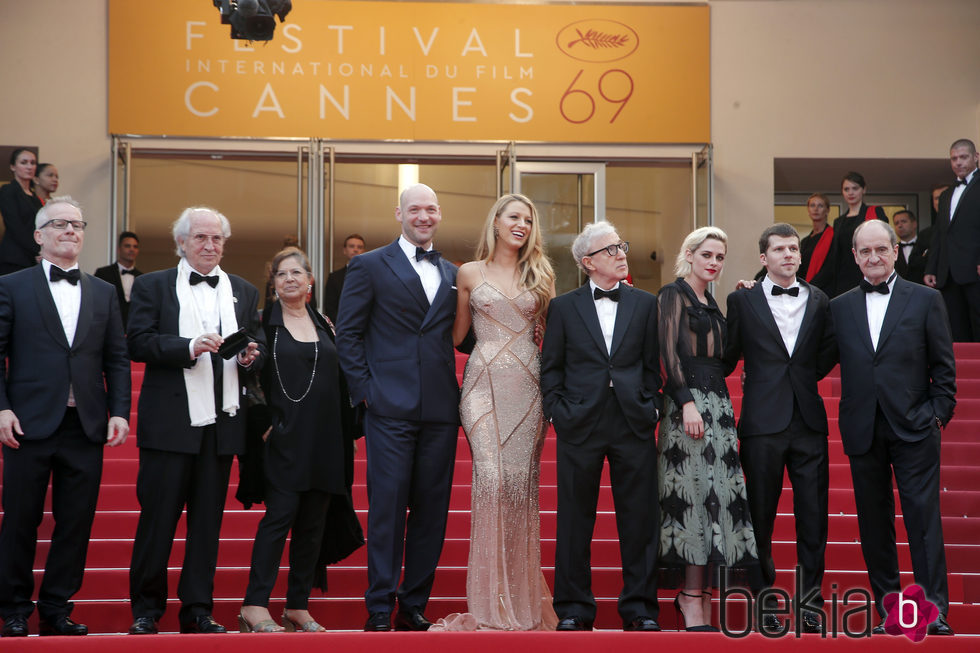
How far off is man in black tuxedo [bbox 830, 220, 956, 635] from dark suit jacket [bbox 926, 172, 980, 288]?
419 centimetres

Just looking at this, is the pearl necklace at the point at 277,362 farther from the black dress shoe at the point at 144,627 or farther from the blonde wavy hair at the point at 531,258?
the black dress shoe at the point at 144,627

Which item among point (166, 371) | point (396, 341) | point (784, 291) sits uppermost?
point (784, 291)

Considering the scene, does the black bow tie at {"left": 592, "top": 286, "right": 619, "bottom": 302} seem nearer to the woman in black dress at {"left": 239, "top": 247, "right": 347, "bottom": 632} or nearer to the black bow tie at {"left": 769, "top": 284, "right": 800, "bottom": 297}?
the black bow tie at {"left": 769, "top": 284, "right": 800, "bottom": 297}

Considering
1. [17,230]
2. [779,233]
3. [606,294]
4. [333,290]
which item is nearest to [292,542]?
[606,294]

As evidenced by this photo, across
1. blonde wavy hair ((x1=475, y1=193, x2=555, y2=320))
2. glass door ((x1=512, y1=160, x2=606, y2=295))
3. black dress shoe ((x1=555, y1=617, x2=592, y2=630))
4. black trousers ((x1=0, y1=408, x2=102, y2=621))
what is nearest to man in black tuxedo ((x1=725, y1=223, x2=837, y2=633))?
black dress shoe ((x1=555, y1=617, x2=592, y2=630))

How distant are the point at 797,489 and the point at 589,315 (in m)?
1.17

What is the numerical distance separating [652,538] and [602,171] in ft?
24.8

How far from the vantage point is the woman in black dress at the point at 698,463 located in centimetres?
477

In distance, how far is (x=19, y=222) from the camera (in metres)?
9.00

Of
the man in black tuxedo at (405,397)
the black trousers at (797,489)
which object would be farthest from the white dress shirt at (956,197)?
the man in black tuxedo at (405,397)

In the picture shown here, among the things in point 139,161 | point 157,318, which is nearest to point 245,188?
point 139,161

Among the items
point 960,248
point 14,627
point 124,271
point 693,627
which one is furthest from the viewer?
point 124,271

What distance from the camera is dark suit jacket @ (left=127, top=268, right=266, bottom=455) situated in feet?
15.8

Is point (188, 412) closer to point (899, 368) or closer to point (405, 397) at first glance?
point (405, 397)
